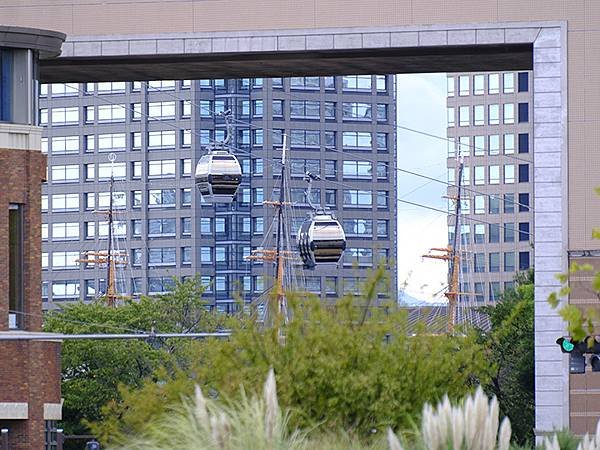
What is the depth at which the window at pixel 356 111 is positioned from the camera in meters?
186

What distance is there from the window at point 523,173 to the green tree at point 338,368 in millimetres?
157228

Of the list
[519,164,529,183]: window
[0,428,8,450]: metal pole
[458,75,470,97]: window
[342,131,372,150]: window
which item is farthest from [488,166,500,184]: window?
[0,428,8,450]: metal pole

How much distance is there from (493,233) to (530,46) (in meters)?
151

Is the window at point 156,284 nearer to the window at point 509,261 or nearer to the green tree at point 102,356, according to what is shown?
the window at point 509,261

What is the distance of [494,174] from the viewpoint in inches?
7416

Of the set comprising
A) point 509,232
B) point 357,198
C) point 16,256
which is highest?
point 357,198

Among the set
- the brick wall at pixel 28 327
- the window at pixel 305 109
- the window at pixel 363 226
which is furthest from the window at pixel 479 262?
the brick wall at pixel 28 327

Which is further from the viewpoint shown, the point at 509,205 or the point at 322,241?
the point at 509,205

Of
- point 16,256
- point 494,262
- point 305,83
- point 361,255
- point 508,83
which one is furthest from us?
point 361,255

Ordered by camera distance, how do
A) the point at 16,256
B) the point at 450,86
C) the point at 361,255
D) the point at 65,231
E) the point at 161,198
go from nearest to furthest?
the point at 16,256, the point at 161,198, the point at 65,231, the point at 361,255, the point at 450,86

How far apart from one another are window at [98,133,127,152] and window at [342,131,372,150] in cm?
2197

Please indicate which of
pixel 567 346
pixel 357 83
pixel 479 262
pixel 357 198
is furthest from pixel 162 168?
pixel 567 346

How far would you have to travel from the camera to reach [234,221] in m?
178

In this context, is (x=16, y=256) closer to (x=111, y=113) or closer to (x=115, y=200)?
(x=115, y=200)
